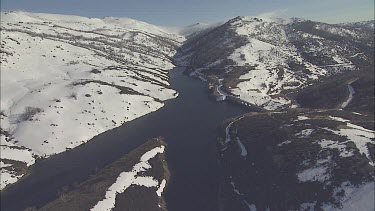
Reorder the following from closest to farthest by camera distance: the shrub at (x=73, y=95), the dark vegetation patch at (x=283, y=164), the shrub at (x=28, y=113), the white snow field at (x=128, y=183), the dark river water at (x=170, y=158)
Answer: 1. the dark vegetation patch at (x=283, y=164)
2. the white snow field at (x=128, y=183)
3. the dark river water at (x=170, y=158)
4. the shrub at (x=28, y=113)
5. the shrub at (x=73, y=95)

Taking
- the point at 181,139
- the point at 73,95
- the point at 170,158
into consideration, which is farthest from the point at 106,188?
the point at 73,95

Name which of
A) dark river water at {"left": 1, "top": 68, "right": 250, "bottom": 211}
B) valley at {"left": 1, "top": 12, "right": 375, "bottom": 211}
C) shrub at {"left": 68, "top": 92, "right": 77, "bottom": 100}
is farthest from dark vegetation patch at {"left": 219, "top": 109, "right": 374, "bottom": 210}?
shrub at {"left": 68, "top": 92, "right": 77, "bottom": 100}

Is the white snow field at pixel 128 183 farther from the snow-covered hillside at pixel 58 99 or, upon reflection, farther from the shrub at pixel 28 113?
the shrub at pixel 28 113

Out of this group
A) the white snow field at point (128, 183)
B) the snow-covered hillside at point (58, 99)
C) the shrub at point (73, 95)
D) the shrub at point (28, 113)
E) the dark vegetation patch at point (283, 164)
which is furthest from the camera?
the shrub at point (73, 95)

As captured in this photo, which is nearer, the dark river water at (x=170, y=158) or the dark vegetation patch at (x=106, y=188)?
the dark vegetation patch at (x=106, y=188)

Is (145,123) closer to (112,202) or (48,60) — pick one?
(112,202)

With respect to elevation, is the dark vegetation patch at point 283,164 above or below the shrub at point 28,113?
below

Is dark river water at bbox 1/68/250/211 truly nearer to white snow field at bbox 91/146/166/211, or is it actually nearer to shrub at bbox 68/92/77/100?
white snow field at bbox 91/146/166/211

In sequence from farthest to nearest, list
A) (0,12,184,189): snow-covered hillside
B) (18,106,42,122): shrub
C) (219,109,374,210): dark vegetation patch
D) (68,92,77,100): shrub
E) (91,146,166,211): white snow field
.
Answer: (68,92,77,100): shrub
(18,106,42,122): shrub
(0,12,184,189): snow-covered hillside
(91,146,166,211): white snow field
(219,109,374,210): dark vegetation patch

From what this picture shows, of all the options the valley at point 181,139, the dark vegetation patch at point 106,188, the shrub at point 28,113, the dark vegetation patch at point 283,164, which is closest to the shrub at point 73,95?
the valley at point 181,139
